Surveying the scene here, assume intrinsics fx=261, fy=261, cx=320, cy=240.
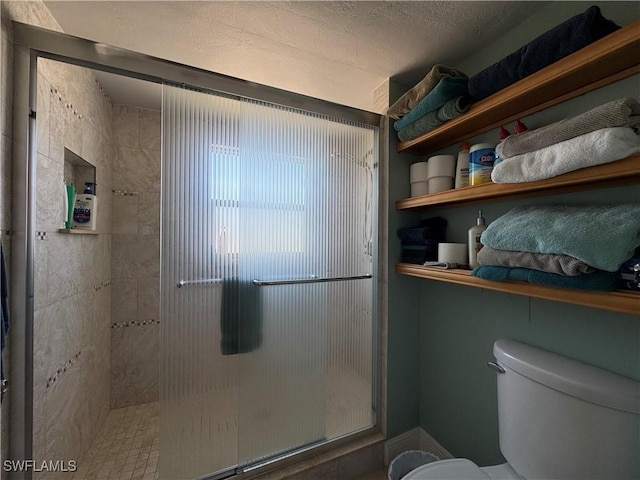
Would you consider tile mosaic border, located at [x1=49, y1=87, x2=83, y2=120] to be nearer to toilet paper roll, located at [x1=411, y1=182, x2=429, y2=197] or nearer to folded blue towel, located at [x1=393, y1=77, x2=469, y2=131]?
folded blue towel, located at [x1=393, y1=77, x2=469, y2=131]

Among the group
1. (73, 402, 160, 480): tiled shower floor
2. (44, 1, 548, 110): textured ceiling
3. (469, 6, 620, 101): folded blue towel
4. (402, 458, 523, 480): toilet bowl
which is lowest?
(73, 402, 160, 480): tiled shower floor

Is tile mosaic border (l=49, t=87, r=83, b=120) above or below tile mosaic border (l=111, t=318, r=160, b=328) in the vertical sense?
above

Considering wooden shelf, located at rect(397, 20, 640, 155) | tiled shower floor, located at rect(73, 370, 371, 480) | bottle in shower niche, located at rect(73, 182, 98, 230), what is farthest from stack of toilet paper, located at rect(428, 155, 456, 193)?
bottle in shower niche, located at rect(73, 182, 98, 230)

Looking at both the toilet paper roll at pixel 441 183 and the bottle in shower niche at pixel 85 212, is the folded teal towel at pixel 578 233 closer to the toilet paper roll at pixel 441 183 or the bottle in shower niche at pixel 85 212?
the toilet paper roll at pixel 441 183

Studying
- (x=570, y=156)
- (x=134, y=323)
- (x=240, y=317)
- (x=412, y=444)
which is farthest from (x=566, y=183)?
(x=134, y=323)

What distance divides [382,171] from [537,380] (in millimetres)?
1107

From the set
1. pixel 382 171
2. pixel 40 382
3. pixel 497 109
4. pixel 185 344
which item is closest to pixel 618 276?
pixel 497 109

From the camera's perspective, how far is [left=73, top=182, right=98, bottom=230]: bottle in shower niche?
1424 mm

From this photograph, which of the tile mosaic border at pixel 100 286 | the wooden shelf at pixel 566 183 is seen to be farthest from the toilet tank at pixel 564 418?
the tile mosaic border at pixel 100 286

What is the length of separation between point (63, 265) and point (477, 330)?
79.2 inches

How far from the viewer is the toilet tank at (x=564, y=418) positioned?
73 centimetres

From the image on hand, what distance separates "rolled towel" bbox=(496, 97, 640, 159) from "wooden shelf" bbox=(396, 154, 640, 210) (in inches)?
3.9

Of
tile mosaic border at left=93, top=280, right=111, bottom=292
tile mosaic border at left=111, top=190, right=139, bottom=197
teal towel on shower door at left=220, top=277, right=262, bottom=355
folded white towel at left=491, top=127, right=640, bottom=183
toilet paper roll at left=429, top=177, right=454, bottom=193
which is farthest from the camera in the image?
tile mosaic border at left=111, top=190, right=139, bottom=197

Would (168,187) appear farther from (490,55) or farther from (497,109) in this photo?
(490,55)
